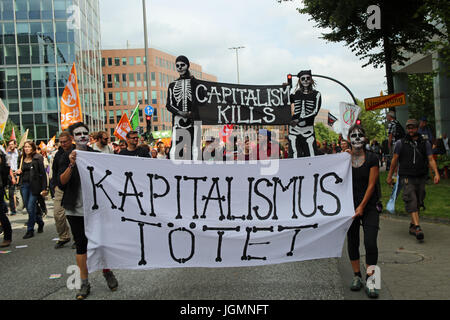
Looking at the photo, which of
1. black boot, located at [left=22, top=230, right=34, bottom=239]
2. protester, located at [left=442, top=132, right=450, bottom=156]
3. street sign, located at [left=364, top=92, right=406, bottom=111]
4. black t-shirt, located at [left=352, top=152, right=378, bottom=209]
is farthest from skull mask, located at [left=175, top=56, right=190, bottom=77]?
protester, located at [left=442, top=132, right=450, bottom=156]

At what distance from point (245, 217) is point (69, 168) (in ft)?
6.80

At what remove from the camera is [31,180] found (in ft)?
32.2

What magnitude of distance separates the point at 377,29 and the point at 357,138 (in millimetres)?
16351

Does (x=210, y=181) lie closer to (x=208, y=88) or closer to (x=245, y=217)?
(x=245, y=217)

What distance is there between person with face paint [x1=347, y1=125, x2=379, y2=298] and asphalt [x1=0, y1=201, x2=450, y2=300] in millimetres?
366

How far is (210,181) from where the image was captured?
223 inches

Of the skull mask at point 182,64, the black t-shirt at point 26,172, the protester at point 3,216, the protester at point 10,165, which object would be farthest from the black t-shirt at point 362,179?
the protester at point 10,165

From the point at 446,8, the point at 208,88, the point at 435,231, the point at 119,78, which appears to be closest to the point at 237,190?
the point at 208,88

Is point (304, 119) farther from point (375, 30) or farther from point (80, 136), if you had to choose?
point (375, 30)

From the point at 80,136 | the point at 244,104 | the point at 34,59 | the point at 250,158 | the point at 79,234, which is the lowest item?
the point at 79,234

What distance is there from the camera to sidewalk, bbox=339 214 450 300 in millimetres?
5113

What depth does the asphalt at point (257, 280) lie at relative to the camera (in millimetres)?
5160

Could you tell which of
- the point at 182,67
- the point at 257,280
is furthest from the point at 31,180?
the point at 257,280

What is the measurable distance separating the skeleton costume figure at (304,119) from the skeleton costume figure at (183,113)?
180 centimetres
